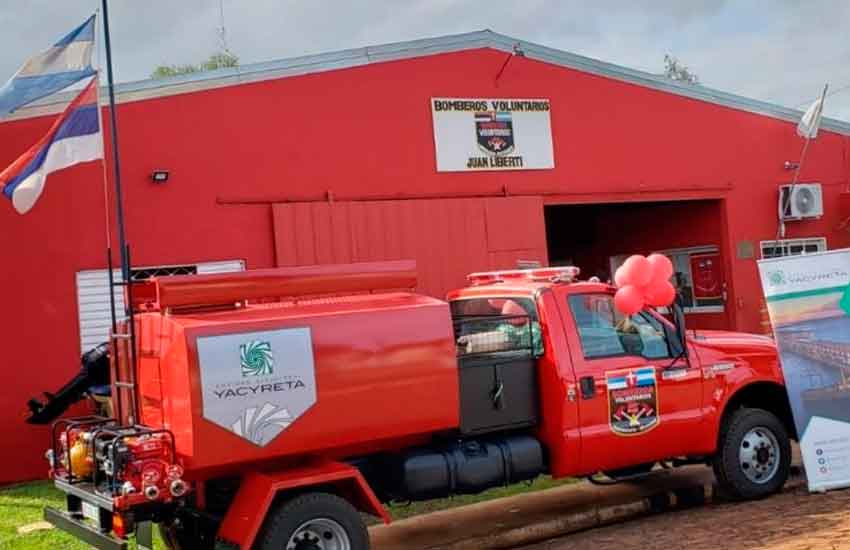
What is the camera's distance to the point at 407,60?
1390 centimetres

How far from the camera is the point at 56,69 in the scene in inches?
317

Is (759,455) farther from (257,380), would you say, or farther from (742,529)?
(257,380)

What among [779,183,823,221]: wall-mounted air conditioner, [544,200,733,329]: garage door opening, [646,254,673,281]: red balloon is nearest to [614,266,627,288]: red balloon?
[646,254,673,281]: red balloon

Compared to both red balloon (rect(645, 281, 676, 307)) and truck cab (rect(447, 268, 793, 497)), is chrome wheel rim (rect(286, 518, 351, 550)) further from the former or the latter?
red balloon (rect(645, 281, 676, 307))

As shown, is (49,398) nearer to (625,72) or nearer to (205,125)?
(205,125)

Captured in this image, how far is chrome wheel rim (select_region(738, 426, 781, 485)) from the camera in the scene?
847 cm

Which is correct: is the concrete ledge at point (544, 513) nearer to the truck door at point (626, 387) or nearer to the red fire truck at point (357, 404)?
the red fire truck at point (357, 404)

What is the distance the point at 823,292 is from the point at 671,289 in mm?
1892

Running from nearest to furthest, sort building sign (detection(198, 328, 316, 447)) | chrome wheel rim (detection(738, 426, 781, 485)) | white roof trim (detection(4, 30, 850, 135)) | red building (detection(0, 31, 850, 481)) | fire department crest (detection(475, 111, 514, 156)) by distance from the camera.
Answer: building sign (detection(198, 328, 316, 447)), chrome wheel rim (detection(738, 426, 781, 485)), red building (detection(0, 31, 850, 481)), white roof trim (detection(4, 30, 850, 135)), fire department crest (detection(475, 111, 514, 156))

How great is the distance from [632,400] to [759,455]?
1.59 metres

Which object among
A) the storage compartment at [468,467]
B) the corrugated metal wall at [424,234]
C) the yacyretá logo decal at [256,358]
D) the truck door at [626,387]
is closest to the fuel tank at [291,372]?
the yacyretá logo decal at [256,358]

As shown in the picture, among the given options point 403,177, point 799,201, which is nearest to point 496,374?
point 403,177

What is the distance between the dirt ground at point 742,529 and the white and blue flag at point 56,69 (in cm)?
541

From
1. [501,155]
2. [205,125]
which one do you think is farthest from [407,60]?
[205,125]
